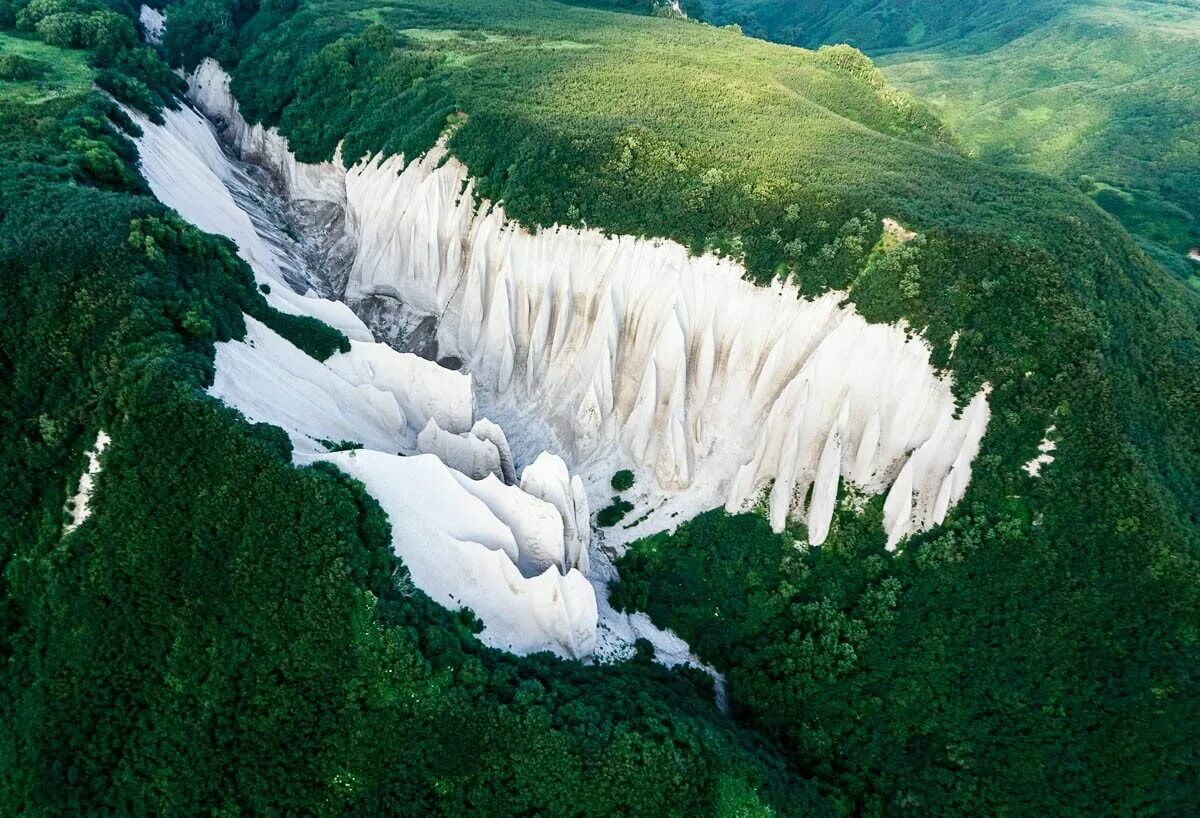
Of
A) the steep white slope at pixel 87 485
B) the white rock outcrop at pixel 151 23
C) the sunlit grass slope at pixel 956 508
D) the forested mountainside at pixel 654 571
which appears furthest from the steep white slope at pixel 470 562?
the white rock outcrop at pixel 151 23

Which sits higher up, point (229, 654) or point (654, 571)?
point (229, 654)

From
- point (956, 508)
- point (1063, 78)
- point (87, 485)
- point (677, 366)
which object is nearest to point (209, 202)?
point (87, 485)

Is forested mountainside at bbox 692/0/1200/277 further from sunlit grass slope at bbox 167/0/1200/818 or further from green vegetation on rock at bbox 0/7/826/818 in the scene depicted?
green vegetation on rock at bbox 0/7/826/818

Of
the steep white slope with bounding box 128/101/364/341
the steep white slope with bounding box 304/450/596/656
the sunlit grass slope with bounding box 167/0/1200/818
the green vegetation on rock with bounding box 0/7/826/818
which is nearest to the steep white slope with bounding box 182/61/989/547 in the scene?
the sunlit grass slope with bounding box 167/0/1200/818

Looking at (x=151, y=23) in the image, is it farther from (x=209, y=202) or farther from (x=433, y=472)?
(x=433, y=472)

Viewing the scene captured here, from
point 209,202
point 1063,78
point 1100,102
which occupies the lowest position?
point 209,202
